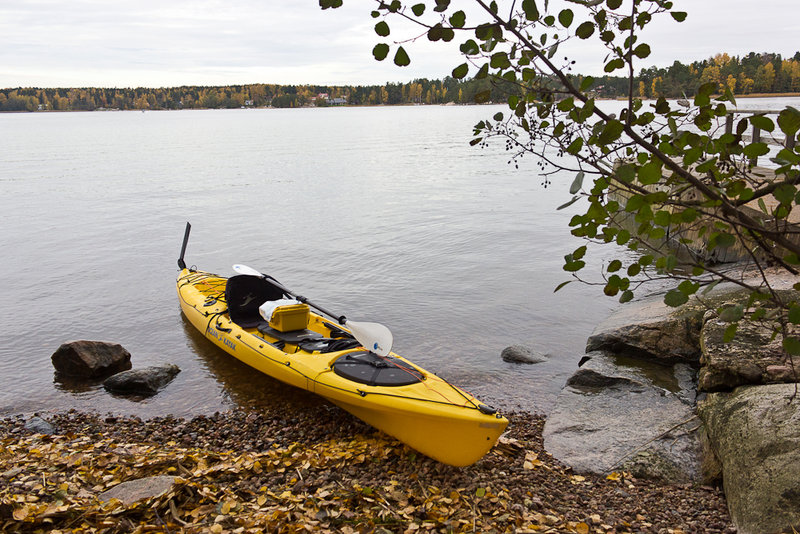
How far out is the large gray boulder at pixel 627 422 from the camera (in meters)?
5.73

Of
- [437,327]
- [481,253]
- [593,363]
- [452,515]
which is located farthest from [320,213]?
[452,515]

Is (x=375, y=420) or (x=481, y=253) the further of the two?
(x=481, y=253)

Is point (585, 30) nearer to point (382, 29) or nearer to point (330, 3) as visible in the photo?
point (382, 29)

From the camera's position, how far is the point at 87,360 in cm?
970

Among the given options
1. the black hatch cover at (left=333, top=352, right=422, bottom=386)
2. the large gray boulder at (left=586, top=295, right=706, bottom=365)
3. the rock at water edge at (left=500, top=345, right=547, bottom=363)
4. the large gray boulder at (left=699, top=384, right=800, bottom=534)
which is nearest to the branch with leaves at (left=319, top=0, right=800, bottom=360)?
the large gray boulder at (left=699, top=384, right=800, bottom=534)

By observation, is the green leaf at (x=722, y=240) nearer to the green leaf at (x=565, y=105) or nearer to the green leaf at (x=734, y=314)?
the green leaf at (x=734, y=314)

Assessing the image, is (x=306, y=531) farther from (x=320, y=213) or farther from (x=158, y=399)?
(x=320, y=213)

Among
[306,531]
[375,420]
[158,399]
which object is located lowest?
[158,399]

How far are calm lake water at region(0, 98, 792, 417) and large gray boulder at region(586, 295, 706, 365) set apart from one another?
0.97 metres

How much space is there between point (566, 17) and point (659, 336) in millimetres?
7040

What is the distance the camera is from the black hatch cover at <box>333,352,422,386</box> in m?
6.82

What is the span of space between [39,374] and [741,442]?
34.0ft

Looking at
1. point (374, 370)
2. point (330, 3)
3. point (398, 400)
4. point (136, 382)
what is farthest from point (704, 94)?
point (136, 382)

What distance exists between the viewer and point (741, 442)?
4.81 m
